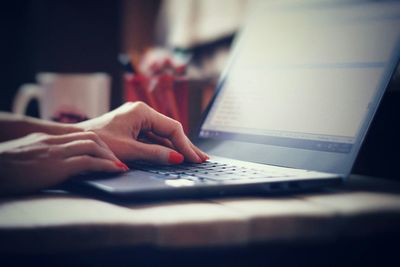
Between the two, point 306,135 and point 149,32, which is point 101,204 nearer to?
point 306,135

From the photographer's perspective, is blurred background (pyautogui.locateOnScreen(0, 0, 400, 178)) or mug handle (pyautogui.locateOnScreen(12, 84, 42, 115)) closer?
mug handle (pyautogui.locateOnScreen(12, 84, 42, 115))

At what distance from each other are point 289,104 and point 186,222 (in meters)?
0.36

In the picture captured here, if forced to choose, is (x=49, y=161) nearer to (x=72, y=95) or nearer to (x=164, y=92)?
(x=164, y=92)

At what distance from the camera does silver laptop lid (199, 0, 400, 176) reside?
2.15ft

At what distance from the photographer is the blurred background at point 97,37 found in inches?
52.1

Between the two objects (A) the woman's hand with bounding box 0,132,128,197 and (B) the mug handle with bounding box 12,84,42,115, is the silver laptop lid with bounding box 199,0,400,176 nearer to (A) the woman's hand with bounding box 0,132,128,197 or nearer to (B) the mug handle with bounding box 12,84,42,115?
(A) the woman's hand with bounding box 0,132,128,197

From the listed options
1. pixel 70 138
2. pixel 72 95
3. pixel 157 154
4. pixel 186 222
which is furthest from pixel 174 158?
pixel 72 95

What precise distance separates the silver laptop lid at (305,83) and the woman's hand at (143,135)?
10cm

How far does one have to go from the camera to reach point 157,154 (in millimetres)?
655

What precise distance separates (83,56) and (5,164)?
828mm

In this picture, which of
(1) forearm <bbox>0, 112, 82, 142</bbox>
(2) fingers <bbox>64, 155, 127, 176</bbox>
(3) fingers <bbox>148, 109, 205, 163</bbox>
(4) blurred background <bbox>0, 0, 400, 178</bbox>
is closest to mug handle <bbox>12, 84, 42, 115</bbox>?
(4) blurred background <bbox>0, 0, 400, 178</bbox>

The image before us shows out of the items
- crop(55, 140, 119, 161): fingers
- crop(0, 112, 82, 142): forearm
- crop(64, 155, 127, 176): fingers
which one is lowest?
crop(0, 112, 82, 142): forearm

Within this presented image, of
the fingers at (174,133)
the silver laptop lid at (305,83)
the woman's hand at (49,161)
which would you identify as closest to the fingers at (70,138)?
the woman's hand at (49,161)

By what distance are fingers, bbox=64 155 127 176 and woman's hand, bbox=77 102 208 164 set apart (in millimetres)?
90
